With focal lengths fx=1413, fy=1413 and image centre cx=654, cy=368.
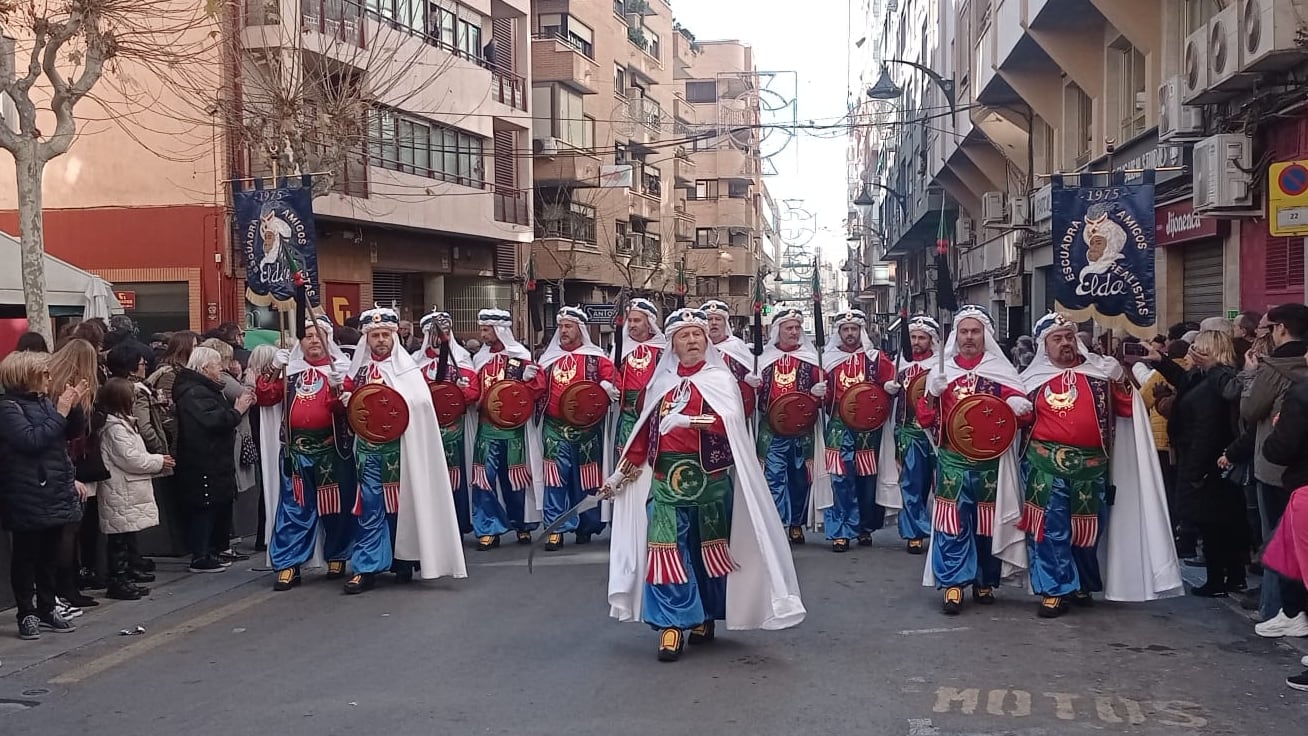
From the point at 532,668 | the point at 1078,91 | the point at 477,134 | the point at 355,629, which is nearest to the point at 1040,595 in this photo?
the point at 532,668

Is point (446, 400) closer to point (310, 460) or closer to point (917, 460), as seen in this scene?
point (310, 460)

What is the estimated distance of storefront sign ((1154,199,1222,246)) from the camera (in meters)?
14.9

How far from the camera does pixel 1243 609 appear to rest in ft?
28.4

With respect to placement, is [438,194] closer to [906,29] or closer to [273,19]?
[273,19]

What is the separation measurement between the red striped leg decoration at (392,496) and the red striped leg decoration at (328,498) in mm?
374

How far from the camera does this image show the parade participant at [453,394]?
1114 cm

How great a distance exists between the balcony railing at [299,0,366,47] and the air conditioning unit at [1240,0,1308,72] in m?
14.9

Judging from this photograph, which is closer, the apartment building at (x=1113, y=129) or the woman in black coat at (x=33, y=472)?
the woman in black coat at (x=33, y=472)

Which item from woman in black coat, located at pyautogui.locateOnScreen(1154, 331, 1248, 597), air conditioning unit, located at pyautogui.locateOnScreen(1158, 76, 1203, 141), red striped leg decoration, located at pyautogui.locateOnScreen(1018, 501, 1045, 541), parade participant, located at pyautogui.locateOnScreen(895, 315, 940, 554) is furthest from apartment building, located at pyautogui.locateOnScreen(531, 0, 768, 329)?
red striped leg decoration, located at pyautogui.locateOnScreen(1018, 501, 1045, 541)

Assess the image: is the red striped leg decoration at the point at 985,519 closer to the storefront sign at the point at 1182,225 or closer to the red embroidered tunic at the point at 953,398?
the red embroidered tunic at the point at 953,398

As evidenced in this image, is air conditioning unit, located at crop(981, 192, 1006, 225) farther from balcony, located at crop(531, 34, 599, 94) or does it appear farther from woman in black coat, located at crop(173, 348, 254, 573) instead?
woman in black coat, located at crop(173, 348, 254, 573)

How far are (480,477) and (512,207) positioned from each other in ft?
81.9

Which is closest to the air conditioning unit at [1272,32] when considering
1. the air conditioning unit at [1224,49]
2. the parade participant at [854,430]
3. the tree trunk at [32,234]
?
the air conditioning unit at [1224,49]

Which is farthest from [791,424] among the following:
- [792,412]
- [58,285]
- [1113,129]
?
[1113,129]
